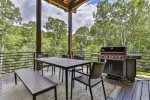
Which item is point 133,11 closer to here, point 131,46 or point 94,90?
point 131,46

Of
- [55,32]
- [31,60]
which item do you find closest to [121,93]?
[31,60]

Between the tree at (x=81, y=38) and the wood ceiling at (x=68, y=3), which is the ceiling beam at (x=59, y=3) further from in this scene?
the tree at (x=81, y=38)

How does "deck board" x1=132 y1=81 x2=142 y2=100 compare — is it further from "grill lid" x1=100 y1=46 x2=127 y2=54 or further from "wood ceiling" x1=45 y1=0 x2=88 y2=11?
"wood ceiling" x1=45 y1=0 x2=88 y2=11

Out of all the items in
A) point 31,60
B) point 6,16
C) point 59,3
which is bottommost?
point 31,60

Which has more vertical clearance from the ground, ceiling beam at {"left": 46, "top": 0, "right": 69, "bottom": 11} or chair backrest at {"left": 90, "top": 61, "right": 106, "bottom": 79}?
ceiling beam at {"left": 46, "top": 0, "right": 69, "bottom": 11}

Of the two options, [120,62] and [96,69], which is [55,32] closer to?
[120,62]

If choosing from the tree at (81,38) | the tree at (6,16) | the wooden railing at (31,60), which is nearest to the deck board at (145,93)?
the wooden railing at (31,60)

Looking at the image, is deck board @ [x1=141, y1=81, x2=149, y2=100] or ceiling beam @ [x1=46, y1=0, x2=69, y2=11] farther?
ceiling beam @ [x1=46, y1=0, x2=69, y2=11]

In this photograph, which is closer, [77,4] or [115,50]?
[115,50]

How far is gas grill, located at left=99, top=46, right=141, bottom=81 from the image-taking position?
10.7 feet

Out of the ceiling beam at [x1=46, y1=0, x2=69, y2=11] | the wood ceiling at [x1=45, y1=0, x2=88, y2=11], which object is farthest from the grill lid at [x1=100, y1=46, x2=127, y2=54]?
the ceiling beam at [x1=46, y1=0, x2=69, y2=11]

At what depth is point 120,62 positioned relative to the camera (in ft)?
11.5

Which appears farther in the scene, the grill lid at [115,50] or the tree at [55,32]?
the tree at [55,32]

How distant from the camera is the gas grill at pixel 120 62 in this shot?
326cm
